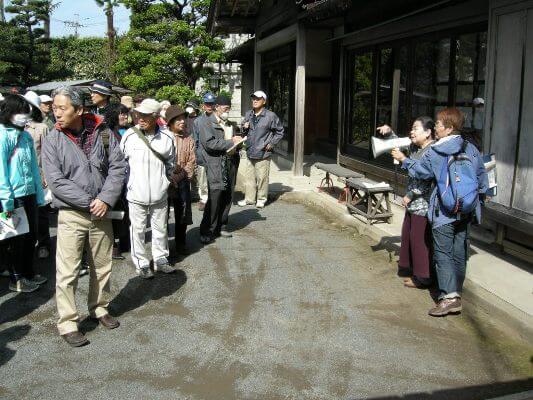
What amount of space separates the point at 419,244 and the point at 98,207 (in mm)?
2931

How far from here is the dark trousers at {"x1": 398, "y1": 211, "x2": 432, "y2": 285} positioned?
16.1ft

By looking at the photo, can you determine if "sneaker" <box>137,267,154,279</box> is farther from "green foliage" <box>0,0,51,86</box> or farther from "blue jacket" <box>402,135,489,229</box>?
"green foliage" <box>0,0,51,86</box>

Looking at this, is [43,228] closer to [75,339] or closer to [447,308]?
[75,339]

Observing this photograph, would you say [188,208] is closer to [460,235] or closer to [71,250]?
[71,250]

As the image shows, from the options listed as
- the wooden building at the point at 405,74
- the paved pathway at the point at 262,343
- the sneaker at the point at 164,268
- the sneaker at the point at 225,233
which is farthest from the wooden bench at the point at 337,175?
the sneaker at the point at 164,268

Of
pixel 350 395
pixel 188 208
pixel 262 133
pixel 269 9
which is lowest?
pixel 350 395

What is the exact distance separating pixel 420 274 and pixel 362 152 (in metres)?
5.33

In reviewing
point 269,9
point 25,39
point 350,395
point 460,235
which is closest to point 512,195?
point 460,235

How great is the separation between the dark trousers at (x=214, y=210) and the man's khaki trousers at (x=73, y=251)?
2492 millimetres

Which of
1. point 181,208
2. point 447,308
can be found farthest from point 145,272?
point 447,308

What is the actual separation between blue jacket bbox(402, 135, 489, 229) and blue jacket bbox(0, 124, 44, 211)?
3.60 meters

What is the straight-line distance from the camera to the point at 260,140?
342 inches

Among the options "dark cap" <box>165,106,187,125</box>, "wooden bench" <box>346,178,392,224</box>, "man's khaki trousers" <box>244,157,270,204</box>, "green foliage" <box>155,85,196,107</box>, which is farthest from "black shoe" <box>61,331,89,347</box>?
"green foliage" <box>155,85,196,107</box>

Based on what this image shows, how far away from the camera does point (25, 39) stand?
21547mm
